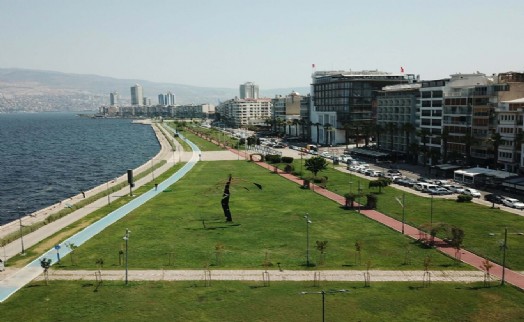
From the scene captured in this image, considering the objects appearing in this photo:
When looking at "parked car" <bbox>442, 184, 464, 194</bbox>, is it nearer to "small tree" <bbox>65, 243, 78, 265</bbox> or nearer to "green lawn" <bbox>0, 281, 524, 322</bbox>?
"green lawn" <bbox>0, 281, 524, 322</bbox>

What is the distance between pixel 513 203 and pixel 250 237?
133 feet

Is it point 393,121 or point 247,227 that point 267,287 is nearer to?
point 247,227

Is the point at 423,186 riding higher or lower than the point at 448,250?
higher

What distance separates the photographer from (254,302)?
120 ft

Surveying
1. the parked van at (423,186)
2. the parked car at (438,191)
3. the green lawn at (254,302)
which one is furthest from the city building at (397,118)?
the green lawn at (254,302)

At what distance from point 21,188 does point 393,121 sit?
98.4 meters

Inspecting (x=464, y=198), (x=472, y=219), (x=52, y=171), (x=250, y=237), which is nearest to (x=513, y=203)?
(x=464, y=198)

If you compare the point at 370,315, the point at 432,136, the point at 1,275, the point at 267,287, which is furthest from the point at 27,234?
the point at 432,136

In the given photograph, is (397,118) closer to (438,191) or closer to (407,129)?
(407,129)

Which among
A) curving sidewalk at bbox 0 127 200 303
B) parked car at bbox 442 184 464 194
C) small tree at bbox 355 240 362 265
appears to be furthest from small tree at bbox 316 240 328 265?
parked car at bbox 442 184 464 194

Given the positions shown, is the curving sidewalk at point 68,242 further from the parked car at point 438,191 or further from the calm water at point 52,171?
the parked car at point 438,191

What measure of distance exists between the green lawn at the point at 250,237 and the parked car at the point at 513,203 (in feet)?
76.0

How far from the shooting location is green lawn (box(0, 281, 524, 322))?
34.4 metres

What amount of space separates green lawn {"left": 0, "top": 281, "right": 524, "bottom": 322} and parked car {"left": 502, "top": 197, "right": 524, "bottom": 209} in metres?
33.5
